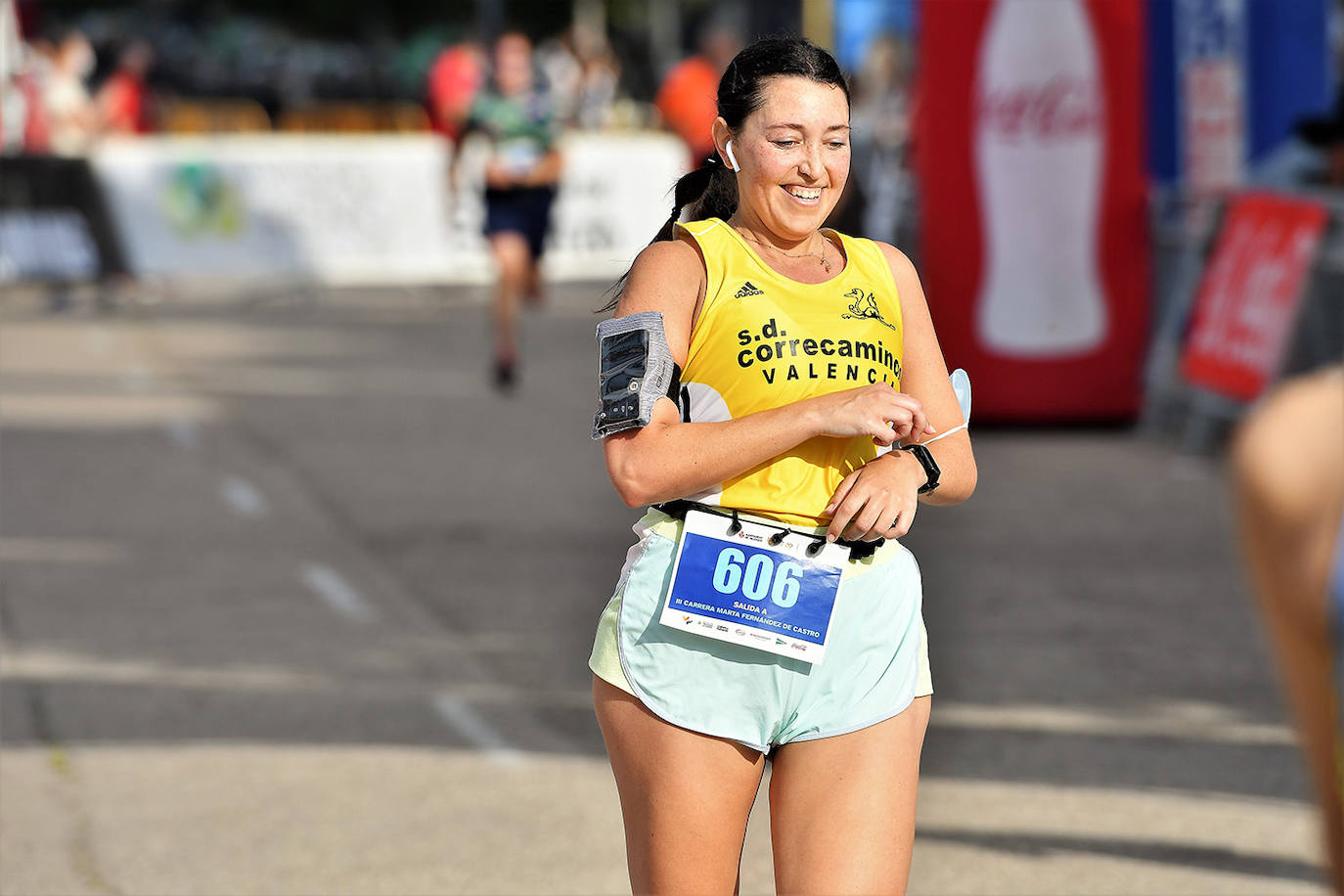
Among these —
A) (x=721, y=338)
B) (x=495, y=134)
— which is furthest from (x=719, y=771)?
(x=495, y=134)

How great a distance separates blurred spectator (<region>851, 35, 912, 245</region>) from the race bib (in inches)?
612

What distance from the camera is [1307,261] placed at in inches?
424

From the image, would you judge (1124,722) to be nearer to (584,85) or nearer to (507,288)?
(507,288)

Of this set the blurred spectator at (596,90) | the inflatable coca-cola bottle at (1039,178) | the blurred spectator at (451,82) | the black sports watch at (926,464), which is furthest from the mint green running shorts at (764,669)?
the blurred spectator at (596,90)

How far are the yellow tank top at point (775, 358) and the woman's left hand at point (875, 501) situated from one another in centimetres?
6

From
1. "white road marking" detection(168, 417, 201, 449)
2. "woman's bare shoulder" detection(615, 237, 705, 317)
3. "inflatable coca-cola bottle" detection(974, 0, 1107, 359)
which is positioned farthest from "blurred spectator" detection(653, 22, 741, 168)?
"woman's bare shoulder" detection(615, 237, 705, 317)

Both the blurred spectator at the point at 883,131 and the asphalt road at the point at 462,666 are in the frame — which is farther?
the blurred spectator at the point at 883,131

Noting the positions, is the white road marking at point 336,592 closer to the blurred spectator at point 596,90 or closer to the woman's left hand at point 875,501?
the woman's left hand at point 875,501

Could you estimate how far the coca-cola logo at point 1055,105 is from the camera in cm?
1230

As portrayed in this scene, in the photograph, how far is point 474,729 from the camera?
Answer: 262 inches

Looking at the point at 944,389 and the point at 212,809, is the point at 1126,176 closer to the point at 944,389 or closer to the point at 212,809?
the point at 212,809

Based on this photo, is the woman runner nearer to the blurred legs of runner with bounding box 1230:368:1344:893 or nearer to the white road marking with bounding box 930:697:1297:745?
the blurred legs of runner with bounding box 1230:368:1344:893

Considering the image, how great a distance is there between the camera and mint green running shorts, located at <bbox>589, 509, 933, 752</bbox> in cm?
325

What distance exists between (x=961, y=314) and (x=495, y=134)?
3987 mm
